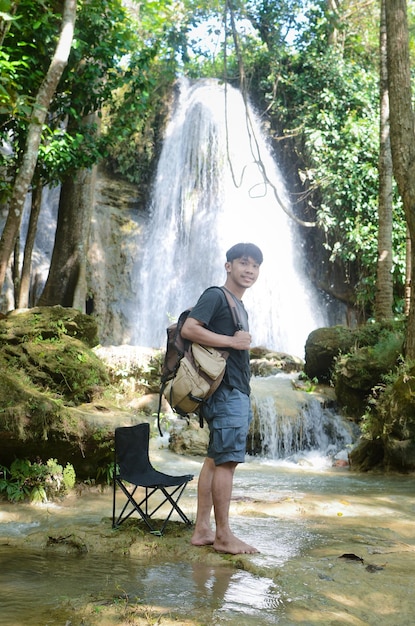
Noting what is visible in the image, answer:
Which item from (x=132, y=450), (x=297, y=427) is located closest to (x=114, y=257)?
(x=297, y=427)

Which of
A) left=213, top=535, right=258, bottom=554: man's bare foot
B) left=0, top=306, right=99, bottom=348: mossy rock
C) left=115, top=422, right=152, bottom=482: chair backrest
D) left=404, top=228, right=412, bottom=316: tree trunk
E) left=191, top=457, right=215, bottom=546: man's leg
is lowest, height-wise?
left=213, top=535, right=258, bottom=554: man's bare foot

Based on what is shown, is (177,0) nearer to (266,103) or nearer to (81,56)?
(266,103)

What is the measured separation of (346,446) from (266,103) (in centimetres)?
1393

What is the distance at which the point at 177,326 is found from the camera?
3854 mm

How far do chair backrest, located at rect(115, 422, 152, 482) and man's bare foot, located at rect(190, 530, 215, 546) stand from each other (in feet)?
1.81

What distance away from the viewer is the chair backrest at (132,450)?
13.6 feet

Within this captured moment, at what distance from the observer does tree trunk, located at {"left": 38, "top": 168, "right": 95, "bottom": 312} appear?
40.3 ft

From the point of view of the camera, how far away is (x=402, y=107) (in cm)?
748

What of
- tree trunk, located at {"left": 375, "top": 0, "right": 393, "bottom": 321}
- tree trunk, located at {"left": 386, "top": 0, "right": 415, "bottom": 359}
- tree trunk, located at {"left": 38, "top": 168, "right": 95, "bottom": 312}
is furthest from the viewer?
tree trunk, located at {"left": 38, "top": 168, "right": 95, "bottom": 312}

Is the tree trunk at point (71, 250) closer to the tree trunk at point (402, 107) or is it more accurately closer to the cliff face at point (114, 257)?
the cliff face at point (114, 257)

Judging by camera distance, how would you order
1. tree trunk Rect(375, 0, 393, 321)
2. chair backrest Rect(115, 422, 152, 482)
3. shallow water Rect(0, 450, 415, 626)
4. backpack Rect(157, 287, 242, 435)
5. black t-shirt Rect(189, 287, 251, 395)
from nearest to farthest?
shallow water Rect(0, 450, 415, 626) < backpack Rect(157, 287, 242, 435) < black t-shirt Rect(189, 287, 251, 395) < chair backrest Rect(115, 422, 152, 482) < tree trunk Rect(375, 0, 393, 321)

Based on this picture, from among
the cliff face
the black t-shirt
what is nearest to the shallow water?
the black t-shirt

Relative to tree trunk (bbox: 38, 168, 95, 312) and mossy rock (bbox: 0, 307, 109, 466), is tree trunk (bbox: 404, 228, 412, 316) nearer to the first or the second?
mossy rock (bbox: 0, 307, 109, 466)

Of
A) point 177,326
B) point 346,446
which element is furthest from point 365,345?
point 177,326
